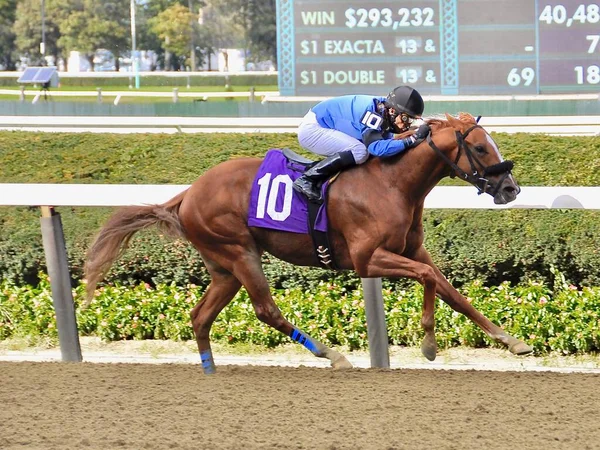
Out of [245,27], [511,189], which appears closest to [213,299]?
[511,189]

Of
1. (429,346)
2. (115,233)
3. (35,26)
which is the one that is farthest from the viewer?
(35,26)

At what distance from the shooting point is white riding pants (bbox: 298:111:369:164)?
5230 millimetres

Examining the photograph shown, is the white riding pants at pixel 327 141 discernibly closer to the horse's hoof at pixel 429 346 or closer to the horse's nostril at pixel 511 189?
the horse's nostril at pixel 511 189

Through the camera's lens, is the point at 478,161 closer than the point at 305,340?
Yes

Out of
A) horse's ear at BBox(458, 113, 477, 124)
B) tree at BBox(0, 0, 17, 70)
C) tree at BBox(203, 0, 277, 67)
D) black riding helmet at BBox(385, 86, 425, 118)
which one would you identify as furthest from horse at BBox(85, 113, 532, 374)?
tree at BBox(0, 0, 17, 70)

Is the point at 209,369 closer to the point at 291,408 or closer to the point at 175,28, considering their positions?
the point at 291,408

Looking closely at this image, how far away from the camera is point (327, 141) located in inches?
210

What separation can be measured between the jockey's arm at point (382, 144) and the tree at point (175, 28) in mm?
47933

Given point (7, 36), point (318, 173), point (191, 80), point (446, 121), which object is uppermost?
point (7, 36)

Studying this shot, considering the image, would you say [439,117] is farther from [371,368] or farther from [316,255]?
[371,368]

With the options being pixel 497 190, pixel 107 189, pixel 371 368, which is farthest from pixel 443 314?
pixel 107 189

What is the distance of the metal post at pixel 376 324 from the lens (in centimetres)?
549

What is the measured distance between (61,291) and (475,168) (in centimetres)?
240

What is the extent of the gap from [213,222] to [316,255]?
58cm
